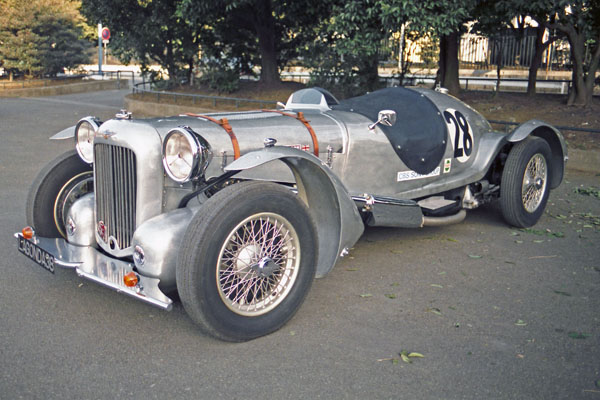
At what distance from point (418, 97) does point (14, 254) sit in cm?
396

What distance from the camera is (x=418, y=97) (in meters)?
6.02

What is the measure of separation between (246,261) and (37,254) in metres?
1.57

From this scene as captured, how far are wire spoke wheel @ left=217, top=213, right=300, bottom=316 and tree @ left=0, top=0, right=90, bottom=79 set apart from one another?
27711 millimetres

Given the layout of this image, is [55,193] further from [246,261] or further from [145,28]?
[145,28]

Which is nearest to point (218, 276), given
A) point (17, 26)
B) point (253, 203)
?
point (253, 203)

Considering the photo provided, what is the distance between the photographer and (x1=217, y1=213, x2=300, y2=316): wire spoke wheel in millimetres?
3859

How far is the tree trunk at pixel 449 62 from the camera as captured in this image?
46.6ft

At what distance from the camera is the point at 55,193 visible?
4.87m

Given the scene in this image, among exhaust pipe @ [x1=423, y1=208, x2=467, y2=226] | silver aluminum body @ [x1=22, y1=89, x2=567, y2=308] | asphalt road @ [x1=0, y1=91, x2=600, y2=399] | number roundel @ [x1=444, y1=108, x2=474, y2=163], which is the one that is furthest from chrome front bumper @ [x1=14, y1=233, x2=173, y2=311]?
number roundel @ [x1=444, y1=108, x2=474, y2=163]

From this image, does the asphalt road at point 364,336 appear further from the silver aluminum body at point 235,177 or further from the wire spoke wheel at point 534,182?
the wire spoke wheel at point 534,182

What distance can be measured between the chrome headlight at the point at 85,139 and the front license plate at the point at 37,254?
0.74 m

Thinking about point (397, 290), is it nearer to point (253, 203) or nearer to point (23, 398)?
point (253, 203)

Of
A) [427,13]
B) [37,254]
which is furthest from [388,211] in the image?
[427,13]

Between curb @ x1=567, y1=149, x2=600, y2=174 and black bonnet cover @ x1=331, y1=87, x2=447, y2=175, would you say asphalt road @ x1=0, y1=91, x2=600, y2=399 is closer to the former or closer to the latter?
black bonnet cover @ x1=331, y1=87, x2=447, y2=175
